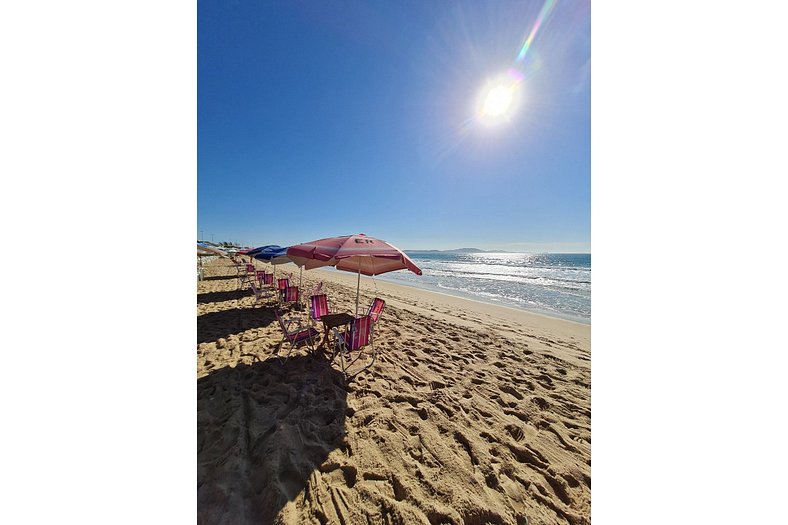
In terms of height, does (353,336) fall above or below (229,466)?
above

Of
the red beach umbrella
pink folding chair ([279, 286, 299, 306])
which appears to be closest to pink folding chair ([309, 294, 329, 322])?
the red beach umbrella

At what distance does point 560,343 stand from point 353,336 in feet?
16.6

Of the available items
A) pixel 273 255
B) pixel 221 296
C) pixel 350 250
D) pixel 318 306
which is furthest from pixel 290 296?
pixel 350 250

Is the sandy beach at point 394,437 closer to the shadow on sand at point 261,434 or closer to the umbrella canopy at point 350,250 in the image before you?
the shadow on sand at point 261,434

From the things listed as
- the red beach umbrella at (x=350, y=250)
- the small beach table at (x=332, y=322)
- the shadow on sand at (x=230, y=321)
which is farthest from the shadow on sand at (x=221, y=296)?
the red beach umbrella at (x=350, y=250)

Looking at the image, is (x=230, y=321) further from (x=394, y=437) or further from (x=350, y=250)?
(x=394, y=437)

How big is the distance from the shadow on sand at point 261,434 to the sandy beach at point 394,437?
1 cm

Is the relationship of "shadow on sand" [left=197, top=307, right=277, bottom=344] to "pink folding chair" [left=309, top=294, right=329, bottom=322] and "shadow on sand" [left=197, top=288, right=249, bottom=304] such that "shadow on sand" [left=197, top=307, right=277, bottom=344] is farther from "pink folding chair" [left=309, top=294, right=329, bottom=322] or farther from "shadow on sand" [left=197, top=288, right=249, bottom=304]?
"shadow on sand" [left=197, top=288, right=249, bottom=304]

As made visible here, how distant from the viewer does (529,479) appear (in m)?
1.91

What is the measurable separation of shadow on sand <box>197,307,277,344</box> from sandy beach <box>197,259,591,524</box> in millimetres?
346

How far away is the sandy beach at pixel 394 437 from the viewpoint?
65.1 inches
